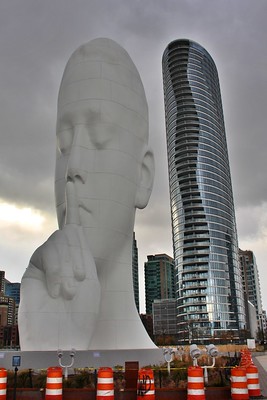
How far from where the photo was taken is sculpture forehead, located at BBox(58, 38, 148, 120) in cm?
1617

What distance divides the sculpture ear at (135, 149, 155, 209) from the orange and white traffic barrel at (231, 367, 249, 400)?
9.19m

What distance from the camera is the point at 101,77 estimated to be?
643 inches

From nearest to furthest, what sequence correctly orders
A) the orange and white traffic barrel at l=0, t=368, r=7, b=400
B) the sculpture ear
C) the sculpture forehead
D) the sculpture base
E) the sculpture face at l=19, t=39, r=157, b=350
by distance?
1. the orange and white traffic barrel at l=0, t=368, r=7, b=400
2. the sculpture base
3. the sculpture face at l=19, t=39, r=157, b=350
4. the sculpture forehead
5. the sculpture ear

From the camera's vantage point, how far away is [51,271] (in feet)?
43.2

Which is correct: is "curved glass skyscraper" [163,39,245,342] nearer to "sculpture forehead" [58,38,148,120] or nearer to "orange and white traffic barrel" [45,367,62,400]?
"sculpture forehead" [58,38,148,120]

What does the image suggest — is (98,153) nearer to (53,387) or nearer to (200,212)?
(53,387)

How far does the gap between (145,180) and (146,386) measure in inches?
396

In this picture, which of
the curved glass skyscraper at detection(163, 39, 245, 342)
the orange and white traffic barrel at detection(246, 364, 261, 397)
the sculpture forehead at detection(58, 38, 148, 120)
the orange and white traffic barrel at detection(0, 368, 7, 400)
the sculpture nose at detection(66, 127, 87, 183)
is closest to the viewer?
the orange and white traffic barrel at detection(0, 368, 7, 400)

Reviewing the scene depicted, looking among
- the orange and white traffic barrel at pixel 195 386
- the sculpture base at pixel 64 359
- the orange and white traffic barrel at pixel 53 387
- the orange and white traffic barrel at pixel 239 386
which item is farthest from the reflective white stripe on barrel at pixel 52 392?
the sculpture base at pixel 64 359

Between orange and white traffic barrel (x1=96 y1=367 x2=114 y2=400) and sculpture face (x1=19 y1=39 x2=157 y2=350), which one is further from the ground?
sculpture face (x1=19 y1=39 x2=157 y2=350)

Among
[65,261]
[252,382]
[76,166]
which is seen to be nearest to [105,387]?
[252,382]

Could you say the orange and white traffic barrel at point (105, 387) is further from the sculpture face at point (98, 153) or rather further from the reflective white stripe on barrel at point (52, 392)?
the sculpture face at point (98, 153)

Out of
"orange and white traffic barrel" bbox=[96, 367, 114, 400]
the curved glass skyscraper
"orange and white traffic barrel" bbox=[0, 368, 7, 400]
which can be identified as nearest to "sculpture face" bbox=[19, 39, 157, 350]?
"orange and white traffic barrel" bbox=[0, 368, 7, 400]

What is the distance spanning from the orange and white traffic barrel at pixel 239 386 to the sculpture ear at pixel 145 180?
9.19m
